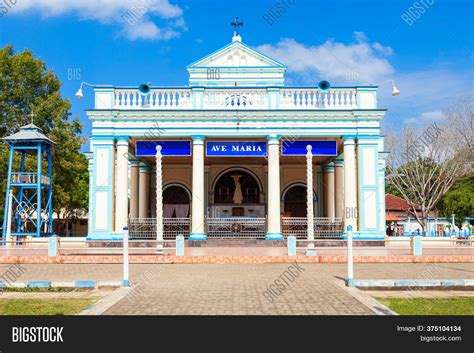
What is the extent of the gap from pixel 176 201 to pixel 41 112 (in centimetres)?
1071

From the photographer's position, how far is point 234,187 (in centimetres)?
2836

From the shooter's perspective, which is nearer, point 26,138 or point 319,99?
point 319,99

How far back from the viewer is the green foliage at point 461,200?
41.8 m

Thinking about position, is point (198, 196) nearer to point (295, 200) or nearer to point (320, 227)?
point (320, 227)

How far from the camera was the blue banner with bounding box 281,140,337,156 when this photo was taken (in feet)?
71.5

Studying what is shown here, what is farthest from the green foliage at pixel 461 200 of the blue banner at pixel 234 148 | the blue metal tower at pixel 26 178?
the blue metal tower at pixel 26 178

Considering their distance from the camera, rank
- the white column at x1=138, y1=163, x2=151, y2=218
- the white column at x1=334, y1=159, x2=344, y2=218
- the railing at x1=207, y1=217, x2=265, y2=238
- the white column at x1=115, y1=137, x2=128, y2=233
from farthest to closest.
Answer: the white column at x1=138, y1=163, x2=151, y2=218 → the white column at x1=334, y1=159, x2=344, y2=218 → the railing at x1=207, y1=217, x2=265, y2=238 → the white column at x1=115, y1=137, x2=128, y2=233

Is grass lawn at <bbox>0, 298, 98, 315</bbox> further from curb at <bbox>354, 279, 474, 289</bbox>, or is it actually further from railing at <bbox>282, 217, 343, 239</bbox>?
railing at <bbox>282, 217, 343, 239</bbox>

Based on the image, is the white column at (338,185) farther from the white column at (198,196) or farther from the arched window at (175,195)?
the arched window at (175,195)

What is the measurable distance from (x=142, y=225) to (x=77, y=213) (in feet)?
83.1

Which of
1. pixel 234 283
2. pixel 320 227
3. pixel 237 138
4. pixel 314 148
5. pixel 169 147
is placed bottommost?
pixel 234 283

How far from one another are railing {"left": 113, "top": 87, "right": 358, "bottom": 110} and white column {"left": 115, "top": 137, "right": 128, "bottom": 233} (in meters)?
1.96

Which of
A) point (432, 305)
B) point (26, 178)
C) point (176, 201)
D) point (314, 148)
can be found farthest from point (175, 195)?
point (432, 305)

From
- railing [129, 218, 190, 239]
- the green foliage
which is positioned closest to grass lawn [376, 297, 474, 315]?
railing [129, 218, 190, 239]
